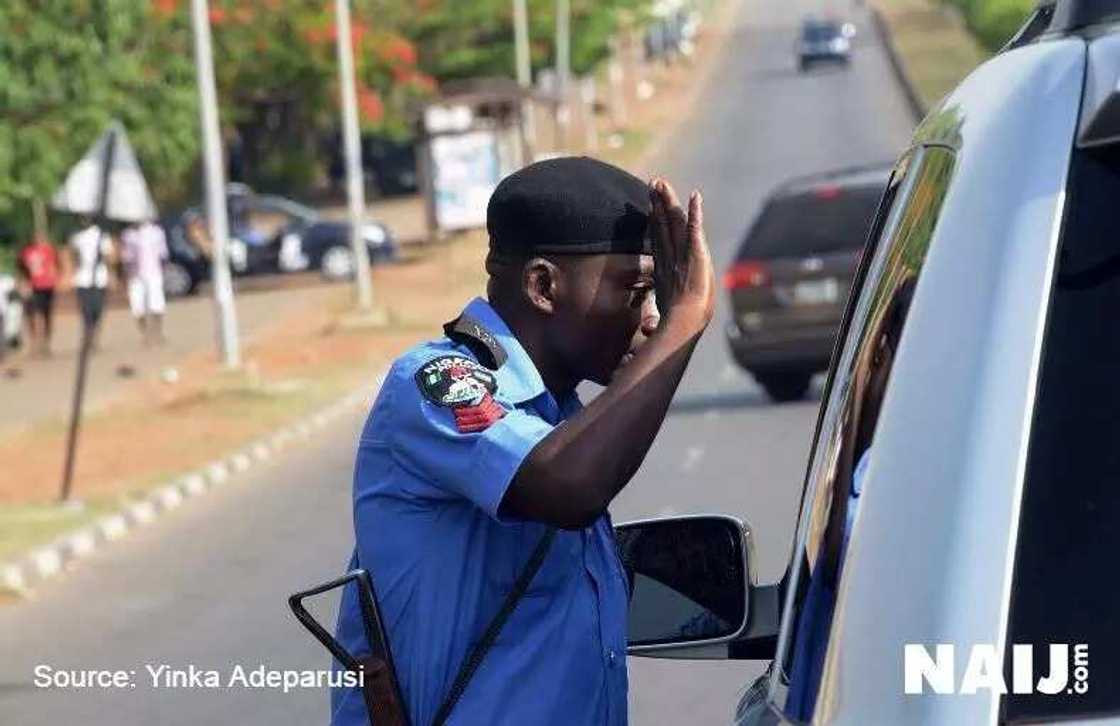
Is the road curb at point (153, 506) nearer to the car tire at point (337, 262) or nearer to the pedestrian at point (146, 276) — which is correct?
the pedestrian at point (146, 276)

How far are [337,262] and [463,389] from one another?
47.2 meters

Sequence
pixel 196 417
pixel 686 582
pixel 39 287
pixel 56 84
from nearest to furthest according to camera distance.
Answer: pixel 686 582 < pixel 196 417 < pixel 56 84 < pixel 39 287

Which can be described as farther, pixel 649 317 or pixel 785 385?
pixel 785 385

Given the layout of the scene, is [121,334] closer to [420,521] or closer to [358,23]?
[358,23]

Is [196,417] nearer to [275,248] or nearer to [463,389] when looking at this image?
[463,389]

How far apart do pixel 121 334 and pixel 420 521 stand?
3892 centimetres

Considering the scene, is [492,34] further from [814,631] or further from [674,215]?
[814,631]

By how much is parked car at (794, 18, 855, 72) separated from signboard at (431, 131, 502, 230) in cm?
4393

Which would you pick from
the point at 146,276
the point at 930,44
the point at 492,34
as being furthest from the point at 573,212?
the point at 930,44

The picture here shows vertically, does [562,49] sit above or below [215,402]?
below

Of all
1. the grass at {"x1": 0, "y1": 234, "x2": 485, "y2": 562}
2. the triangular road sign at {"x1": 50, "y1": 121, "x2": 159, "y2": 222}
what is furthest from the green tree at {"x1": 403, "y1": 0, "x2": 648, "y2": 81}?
the triangular road sign at {"x1": 50, "y1": 121, "x2": 159, "y2": 222}

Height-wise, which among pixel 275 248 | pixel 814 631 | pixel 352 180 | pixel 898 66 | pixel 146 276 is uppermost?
pixel 814 631

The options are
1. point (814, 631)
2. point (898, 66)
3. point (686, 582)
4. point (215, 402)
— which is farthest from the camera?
point (898, 66)

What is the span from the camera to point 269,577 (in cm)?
1514
